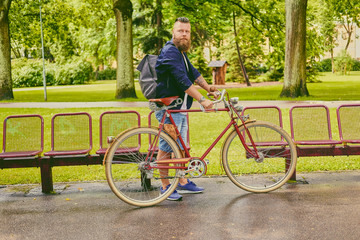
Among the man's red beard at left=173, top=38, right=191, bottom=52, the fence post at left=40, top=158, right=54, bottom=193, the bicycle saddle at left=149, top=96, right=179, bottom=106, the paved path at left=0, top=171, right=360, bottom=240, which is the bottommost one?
the paved path at left=0, top=171, right=360, bottom=240

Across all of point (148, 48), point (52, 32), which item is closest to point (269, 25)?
point (52, 32)

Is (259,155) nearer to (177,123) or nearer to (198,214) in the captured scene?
(177,123)

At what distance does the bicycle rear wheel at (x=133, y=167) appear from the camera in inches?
197

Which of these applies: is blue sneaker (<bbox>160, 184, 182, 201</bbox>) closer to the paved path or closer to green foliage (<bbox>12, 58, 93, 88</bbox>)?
the paved path

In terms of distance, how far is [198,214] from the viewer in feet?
15.7

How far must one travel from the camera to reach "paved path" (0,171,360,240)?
4.24 metres

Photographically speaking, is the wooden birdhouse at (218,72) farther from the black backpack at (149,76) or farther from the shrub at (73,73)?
the black backpack at (149,76)

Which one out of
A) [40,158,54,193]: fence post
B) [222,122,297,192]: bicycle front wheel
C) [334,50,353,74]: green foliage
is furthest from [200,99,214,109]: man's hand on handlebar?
[334,50,353,74]: green foliage

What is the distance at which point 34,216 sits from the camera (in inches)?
191

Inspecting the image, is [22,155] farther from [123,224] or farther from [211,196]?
[211,196]

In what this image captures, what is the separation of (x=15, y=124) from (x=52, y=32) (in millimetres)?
26741

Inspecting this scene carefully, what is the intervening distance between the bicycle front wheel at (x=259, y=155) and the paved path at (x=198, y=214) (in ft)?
0.63

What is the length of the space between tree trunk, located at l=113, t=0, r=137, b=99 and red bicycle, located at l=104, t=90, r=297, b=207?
17124 mm

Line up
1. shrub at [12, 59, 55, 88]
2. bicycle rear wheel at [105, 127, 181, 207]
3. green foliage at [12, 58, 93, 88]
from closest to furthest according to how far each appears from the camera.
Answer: bicycle rear wheel at [105, 127, 181, 207] < shrub at [12, 59, 55, 88] < green foliage at [12, 58, 93, 88]
